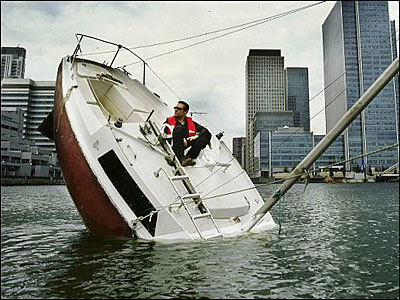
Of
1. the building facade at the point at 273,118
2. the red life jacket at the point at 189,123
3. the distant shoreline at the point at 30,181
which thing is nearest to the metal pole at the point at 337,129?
the red life jacket at the point at 189,123

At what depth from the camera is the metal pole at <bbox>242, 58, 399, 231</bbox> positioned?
4918 millimetres

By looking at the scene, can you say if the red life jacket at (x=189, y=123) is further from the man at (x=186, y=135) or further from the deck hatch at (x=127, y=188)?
the deck hatch at (x=127, y=188)

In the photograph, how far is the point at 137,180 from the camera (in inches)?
262

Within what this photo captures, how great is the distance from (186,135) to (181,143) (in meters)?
0.23

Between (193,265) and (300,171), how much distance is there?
2.45 m

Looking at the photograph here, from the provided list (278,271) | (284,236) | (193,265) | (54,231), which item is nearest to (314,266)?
(278,271)

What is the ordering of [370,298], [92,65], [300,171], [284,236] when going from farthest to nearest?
[92,65]
[284,236]
[300,171]
[370,298]

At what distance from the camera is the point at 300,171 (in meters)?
6.27

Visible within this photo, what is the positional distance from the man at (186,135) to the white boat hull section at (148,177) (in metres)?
0.26

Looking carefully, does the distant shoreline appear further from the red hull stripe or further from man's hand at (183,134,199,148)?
man's hand at (183,134,199,148)

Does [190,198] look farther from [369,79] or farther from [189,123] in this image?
[369,79]

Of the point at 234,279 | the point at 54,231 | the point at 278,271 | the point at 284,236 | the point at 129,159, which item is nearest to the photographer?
the point at 234,279

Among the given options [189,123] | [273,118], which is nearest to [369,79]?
[189,123]

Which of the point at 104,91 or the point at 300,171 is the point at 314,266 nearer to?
the point at 300,171
